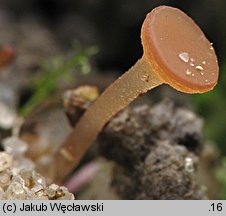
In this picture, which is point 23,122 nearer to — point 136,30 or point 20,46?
point 20,46

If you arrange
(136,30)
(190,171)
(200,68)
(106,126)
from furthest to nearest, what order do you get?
(136,30) → (106,126) → (190,171) → (200,68)

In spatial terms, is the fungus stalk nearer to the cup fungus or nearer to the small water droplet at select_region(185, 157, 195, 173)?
the cup fungus

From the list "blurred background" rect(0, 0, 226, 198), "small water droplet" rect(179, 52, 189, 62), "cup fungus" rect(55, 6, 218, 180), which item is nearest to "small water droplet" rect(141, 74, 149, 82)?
"cup fungus" rect(55, 6, 218, 180)

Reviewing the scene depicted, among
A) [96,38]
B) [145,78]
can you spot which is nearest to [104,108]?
[145,78]

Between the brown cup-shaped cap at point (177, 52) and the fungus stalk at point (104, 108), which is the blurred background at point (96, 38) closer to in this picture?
the fungus stalk at point (104, 108)

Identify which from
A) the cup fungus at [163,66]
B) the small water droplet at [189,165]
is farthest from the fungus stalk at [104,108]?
the small water droplet at [189,165]

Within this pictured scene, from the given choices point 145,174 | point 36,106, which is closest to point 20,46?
point 36,106
